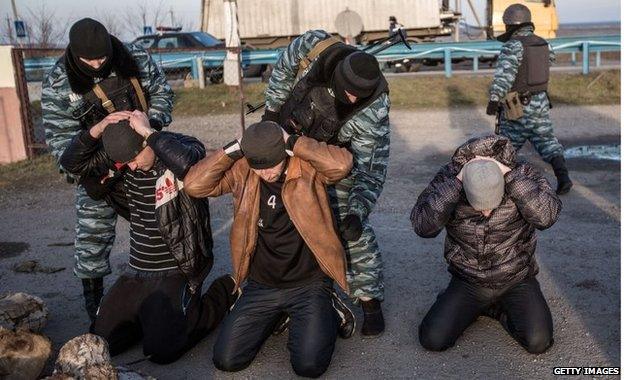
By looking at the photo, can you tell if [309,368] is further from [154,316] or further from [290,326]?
[154,316]

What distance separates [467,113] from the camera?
12.3 metres

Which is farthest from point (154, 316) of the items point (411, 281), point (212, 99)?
point (212, 99)

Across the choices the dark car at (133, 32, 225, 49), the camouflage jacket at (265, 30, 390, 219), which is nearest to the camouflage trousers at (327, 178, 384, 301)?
the camouflage jacket at (265, 30, 390, 219)

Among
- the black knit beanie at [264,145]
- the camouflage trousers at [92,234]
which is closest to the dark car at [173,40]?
the camouflage trousers at [92,234]

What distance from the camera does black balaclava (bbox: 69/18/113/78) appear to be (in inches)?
146

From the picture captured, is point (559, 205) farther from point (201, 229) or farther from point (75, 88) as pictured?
point (75, 88)

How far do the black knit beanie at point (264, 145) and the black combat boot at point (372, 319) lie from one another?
1.18m

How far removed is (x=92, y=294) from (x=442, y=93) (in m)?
10.9

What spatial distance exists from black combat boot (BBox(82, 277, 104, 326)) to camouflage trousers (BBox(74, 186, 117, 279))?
0.06 metres

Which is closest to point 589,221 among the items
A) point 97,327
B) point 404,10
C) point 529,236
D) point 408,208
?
point 408,208

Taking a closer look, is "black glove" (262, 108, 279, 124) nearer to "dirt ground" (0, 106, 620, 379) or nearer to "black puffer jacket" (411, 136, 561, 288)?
Answer: "black puffer jacket" (411, 136, 561, 288)

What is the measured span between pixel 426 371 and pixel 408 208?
3.13 metres

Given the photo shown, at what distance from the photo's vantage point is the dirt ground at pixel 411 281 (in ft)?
12.1

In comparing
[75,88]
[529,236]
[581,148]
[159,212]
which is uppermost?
[75,88]
